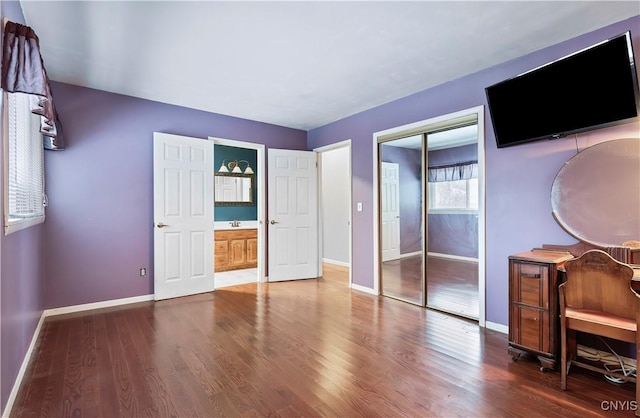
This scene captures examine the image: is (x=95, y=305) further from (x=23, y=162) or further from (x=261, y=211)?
(x=261, y=211)

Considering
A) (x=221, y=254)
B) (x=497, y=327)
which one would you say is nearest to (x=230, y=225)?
(x=221, y=254)

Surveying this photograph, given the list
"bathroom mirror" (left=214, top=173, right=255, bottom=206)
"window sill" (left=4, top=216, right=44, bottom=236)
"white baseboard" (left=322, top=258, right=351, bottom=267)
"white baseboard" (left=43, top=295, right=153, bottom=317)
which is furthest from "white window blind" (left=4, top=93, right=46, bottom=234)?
"white baseboard" (left=322, top=258, right=351, bottom=267)

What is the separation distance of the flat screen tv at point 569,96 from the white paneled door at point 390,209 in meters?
1.41

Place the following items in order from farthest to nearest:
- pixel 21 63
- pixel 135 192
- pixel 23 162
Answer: pixel 135 192 → pixel 23 162 → pixel 21 63

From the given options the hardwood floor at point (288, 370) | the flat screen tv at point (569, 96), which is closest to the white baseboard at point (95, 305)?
the hardwood floor at point (288, 370)

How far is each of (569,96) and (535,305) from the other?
1621mm

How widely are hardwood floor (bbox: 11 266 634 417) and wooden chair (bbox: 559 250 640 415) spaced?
0.41 meters

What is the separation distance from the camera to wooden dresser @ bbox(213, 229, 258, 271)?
5.55 m

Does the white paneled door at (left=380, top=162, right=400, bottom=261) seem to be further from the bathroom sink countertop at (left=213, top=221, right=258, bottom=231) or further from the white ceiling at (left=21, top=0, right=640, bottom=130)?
the bathroom sink countertop at (left=213, top=221, right=258, bottom=231)

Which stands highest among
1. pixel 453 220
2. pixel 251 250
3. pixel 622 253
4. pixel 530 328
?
pixel 453 220

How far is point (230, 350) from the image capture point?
252cm

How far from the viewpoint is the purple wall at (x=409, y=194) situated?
375 centimetres

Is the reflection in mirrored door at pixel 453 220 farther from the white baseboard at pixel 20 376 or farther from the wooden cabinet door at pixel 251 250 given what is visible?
the white baseboard at pixel 20 376

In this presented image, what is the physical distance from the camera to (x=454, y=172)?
347 centimetres
